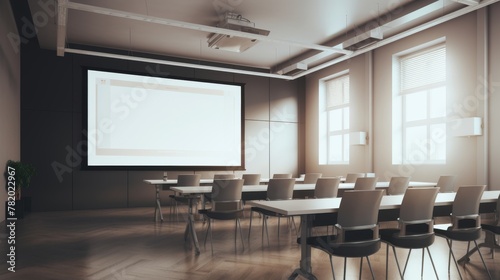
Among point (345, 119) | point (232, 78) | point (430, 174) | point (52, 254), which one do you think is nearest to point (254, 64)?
point (232, 78)

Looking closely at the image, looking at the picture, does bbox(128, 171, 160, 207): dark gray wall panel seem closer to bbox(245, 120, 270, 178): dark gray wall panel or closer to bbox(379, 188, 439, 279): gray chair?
bbox(245, 120, 270, 178): dark gray wall panel

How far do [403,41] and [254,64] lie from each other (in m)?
3.80

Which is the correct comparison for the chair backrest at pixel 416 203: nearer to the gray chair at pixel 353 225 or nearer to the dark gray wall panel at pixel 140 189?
the gray chair at pixel 353 225

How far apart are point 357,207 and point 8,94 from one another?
6120mm

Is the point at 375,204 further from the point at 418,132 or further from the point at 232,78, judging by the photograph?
the point at 232,78

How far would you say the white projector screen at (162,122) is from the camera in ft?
26.3

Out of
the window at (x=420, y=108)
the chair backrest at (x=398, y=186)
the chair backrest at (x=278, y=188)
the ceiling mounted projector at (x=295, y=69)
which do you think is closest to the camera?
the chair backrest at (x=278, y=188)

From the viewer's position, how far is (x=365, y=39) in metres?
6.38

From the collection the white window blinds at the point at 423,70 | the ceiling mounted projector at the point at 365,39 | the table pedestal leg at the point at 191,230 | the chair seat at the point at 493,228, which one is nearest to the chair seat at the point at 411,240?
the chair seat at the point at 493,228

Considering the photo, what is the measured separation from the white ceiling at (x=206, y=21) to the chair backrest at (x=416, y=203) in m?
3.59

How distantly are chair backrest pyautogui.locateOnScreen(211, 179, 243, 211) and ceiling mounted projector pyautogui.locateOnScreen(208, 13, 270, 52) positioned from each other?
303cm

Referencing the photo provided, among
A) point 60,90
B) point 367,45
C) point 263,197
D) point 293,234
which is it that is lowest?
point 293,234

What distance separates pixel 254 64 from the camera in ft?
32.1

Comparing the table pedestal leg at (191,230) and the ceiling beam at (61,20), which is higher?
the ceiling beam at (61,20)
